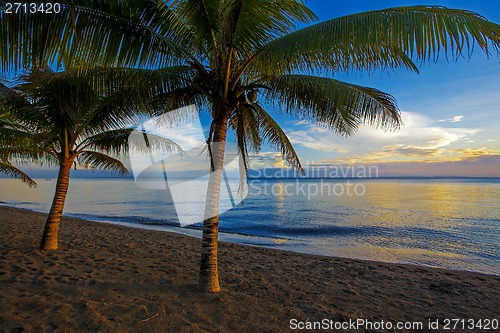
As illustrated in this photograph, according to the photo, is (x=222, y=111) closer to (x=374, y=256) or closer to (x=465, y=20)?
(x=465, y=20)

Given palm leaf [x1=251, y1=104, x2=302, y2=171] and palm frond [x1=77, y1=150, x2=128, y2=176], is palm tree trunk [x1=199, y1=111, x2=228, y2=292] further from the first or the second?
palm frond [x1=77, y1=150, x2=128, y2=176]

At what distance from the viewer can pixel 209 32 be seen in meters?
4.60

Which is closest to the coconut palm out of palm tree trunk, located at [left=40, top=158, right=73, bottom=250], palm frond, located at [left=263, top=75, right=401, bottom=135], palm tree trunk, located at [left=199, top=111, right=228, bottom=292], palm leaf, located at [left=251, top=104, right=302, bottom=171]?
palm tree trunk, located at [left=40, top=158, right=73, bottom=250]

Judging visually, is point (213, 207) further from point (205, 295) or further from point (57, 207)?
point (57, 207)

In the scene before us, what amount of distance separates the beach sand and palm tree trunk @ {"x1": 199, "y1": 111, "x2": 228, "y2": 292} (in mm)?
425

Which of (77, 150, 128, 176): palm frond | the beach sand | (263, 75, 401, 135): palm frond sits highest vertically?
(263, 75, 401, 135): palm frond

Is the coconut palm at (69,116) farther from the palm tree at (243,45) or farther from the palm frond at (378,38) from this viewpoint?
the palm frond at (378,38)

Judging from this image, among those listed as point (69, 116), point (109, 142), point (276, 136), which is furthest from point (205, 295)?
point (109, 142)

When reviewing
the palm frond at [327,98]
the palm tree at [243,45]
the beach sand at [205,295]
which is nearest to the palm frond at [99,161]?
the beach sand at [205,295]

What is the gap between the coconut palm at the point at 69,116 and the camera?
4.63 m

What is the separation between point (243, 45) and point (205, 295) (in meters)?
4.16

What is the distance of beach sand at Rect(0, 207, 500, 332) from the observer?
4.07 metres

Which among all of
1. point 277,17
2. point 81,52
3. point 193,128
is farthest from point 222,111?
point 193,128

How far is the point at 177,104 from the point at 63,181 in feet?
13.6
